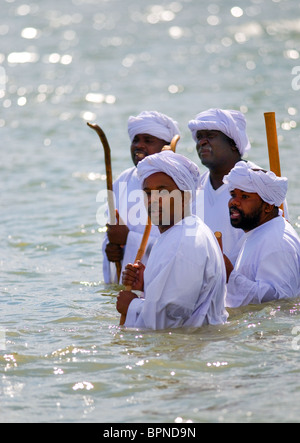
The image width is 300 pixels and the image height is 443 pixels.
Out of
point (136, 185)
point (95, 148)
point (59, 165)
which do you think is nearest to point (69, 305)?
point (136, 185)

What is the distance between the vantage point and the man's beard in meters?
6.82

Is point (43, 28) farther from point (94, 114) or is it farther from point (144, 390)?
point (144, 390)

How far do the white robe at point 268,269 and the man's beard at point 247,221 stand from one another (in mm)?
50

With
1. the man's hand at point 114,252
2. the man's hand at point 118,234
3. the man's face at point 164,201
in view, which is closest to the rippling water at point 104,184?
the man's hand at point 114,252

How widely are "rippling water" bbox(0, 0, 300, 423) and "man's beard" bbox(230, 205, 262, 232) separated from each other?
563 mm

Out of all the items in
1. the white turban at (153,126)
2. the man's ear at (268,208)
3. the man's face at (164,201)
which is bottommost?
the man's ear at (268,208)

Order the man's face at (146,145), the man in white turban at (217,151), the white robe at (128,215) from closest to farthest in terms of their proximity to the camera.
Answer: the man in white turban at (217,151) → the white robe at (128,215) → the man's face at (146,145)

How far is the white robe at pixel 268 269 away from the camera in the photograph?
669 cm

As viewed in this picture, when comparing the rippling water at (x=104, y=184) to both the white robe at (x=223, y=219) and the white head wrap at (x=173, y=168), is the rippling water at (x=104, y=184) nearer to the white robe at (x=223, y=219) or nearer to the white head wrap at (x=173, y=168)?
the white robe at (x=223, y=219)

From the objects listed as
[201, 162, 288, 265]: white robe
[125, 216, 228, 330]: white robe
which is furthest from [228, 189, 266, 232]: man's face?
[125, 216, 228, 330]: white robe

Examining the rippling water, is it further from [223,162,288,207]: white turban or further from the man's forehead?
the man's forehead

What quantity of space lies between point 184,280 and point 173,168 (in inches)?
→ 26.7

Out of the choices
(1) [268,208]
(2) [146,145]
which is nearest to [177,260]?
(1) [268,208]
